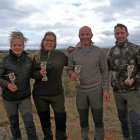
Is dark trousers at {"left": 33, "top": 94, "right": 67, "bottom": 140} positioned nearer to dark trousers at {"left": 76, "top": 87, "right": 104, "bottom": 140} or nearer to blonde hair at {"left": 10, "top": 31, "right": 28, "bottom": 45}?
dark trousers at {"left": 76, "top": 87, "right": 104, "bottom": 140}

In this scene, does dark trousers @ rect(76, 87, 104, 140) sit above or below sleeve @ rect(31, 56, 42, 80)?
below

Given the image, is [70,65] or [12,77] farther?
[70,65]

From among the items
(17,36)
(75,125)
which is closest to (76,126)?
(75,125)

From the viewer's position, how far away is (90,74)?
6051 mm

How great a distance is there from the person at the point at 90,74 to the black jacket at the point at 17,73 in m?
0.77

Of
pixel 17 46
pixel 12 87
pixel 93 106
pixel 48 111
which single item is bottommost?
pixel 48 111

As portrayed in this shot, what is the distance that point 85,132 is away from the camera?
6359 millimetres

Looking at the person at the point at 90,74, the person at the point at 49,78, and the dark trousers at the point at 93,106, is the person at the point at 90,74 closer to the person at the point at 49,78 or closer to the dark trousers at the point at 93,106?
the dark trousers at the point at 93,106

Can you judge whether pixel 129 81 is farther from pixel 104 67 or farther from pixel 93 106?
pixel 93 106

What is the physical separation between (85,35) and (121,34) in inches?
24.1

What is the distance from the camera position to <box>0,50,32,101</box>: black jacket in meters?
6.02

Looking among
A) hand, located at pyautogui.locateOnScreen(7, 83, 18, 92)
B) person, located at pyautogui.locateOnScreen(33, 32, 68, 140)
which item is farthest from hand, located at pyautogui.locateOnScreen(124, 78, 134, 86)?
hand, located at pyautogui.locateOnScreen(7, 83, 18, 92)

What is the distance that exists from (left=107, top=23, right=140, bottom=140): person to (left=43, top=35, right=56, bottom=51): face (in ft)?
3.43

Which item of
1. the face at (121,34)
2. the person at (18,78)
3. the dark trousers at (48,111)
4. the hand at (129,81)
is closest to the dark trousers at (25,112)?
the person at (18,78)
